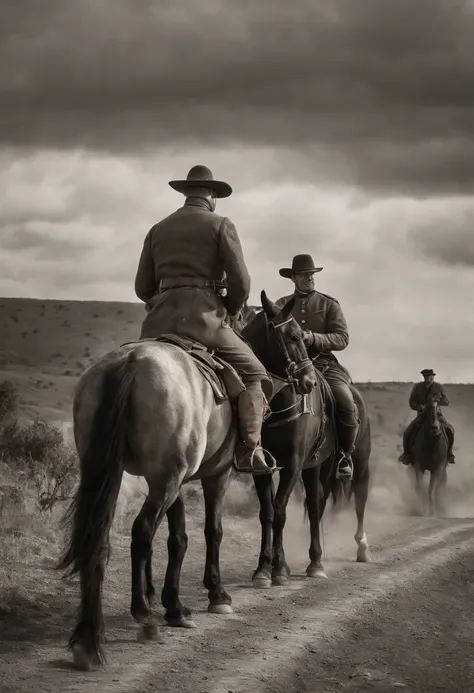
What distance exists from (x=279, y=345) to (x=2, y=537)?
11.8 ft

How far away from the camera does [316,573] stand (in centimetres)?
1121

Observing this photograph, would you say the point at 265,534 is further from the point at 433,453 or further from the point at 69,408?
the point at 69,408

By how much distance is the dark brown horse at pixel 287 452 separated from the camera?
1064 cm

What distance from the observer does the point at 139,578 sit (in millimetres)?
7301

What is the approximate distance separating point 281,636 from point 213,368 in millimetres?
2149

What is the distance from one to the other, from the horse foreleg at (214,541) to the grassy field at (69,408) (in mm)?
1718

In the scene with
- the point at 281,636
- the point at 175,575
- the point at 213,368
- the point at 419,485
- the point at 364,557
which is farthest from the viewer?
the point at 419,485

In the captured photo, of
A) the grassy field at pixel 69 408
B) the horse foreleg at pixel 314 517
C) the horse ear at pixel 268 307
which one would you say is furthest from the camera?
the grassy field at pixel 69 408

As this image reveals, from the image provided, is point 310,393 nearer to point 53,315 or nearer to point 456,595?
point 456,595

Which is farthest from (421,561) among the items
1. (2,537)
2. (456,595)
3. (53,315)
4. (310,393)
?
(53,315)

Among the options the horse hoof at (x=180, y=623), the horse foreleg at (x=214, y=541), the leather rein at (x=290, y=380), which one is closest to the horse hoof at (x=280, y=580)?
the leather rein at (x=290, y=380)

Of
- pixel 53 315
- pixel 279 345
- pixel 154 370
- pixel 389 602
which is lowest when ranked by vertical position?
pixel 389 602

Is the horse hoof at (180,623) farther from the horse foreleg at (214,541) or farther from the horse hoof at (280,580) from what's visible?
the horse hoof at (280,580)

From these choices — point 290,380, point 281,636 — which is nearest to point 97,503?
point 281,636
